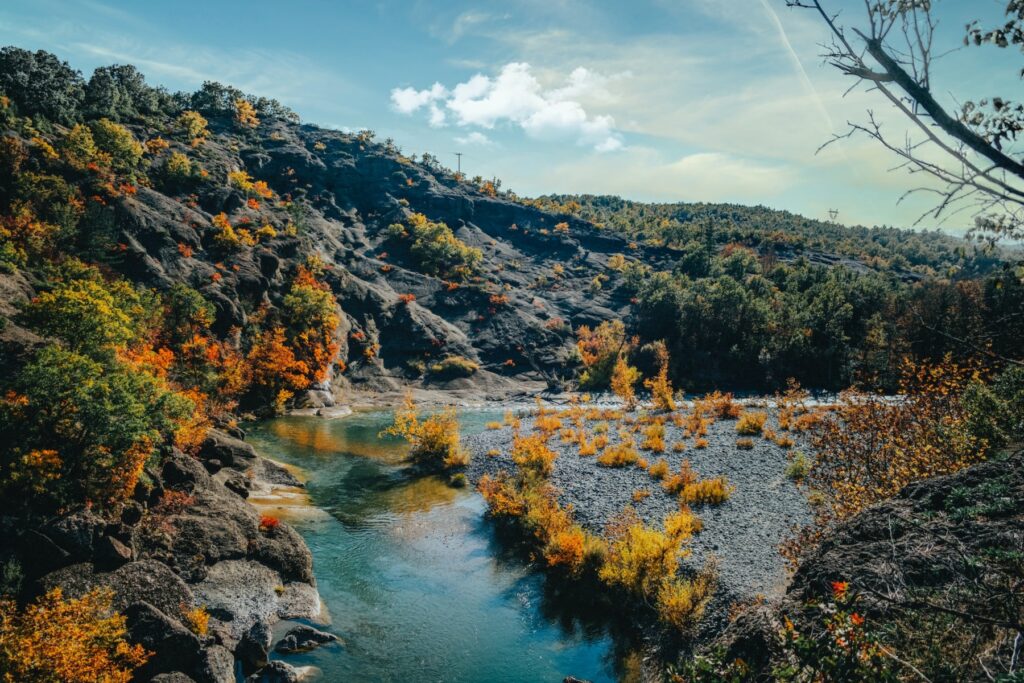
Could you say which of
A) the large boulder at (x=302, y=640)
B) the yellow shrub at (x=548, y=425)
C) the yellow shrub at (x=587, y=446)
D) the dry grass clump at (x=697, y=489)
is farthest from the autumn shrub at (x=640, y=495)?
the yellow shrub at (x=548, y=425)

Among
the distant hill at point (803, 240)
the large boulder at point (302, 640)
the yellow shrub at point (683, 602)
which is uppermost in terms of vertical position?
the distant hill at point (803, 240)

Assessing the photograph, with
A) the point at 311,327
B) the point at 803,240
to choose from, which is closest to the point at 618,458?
the point at 311,327

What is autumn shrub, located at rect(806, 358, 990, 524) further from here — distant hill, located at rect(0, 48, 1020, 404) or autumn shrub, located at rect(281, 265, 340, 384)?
autumn shrub, located at rect(281, 265, 340, 384)

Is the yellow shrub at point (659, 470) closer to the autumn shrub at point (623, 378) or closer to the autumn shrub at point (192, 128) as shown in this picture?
the autumn shrub at point (623, 378)

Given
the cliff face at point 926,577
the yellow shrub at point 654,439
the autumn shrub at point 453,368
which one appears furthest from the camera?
the autumn shrub at point 453,368

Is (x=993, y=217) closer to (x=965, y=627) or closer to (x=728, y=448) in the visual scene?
(x=965, y=627)

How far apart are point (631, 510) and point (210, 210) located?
85401 mm

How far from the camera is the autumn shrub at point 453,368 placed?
91125 mm

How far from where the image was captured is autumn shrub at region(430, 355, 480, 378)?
9112cm

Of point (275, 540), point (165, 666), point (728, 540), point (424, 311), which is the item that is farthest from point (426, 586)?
point (424, 311)

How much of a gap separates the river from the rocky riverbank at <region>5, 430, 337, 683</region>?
4.76 feet

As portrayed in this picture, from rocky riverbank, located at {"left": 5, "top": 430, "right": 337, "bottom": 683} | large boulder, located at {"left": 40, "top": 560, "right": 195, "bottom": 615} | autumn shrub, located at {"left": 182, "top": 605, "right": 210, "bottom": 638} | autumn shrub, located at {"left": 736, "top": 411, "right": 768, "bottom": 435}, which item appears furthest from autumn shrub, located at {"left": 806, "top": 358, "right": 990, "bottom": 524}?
large boulder, located at {"left": 40, "top": 560, "right": 195, "bottom": 615}

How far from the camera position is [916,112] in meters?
5.00

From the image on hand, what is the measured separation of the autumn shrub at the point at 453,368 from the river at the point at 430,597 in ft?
178
